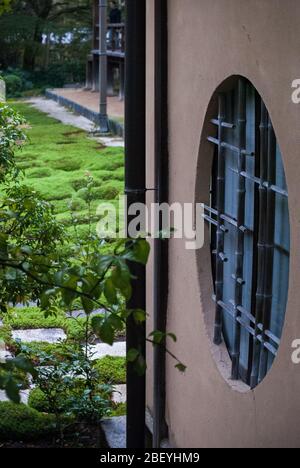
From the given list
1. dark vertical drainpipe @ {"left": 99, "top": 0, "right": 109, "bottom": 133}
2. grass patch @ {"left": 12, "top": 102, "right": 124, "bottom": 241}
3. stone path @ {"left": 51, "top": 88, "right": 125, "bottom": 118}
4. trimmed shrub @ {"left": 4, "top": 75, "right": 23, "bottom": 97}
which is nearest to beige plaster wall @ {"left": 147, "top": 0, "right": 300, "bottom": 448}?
grass patch @ {"left": 12, "top": 102, "right": 124, "bottom": 241}

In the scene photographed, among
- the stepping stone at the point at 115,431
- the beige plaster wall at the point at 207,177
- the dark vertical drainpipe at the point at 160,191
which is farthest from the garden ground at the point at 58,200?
the beige plaster wall at the point at 207,177

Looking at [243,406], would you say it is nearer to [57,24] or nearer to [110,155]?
[110,155]

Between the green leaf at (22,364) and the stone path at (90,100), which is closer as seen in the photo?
the green leaf at (22,364)

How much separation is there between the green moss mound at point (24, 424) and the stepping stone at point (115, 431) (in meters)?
0.64

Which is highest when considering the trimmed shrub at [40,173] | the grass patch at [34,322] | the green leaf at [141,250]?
the green leaf at [141,250]

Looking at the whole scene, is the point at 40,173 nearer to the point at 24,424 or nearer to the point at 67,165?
the point at 67,165

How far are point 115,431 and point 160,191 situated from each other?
153 centimetres

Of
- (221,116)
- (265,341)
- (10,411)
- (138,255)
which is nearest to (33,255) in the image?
(138,255)

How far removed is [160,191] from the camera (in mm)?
5090

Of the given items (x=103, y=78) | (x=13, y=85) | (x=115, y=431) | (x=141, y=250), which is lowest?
(x=115, y=431)

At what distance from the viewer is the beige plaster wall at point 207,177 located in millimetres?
3279

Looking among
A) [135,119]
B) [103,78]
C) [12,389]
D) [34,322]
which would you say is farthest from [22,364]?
[103,78]

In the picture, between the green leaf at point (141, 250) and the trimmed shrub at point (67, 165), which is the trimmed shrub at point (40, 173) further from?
the green leaf at point (141, 250)
